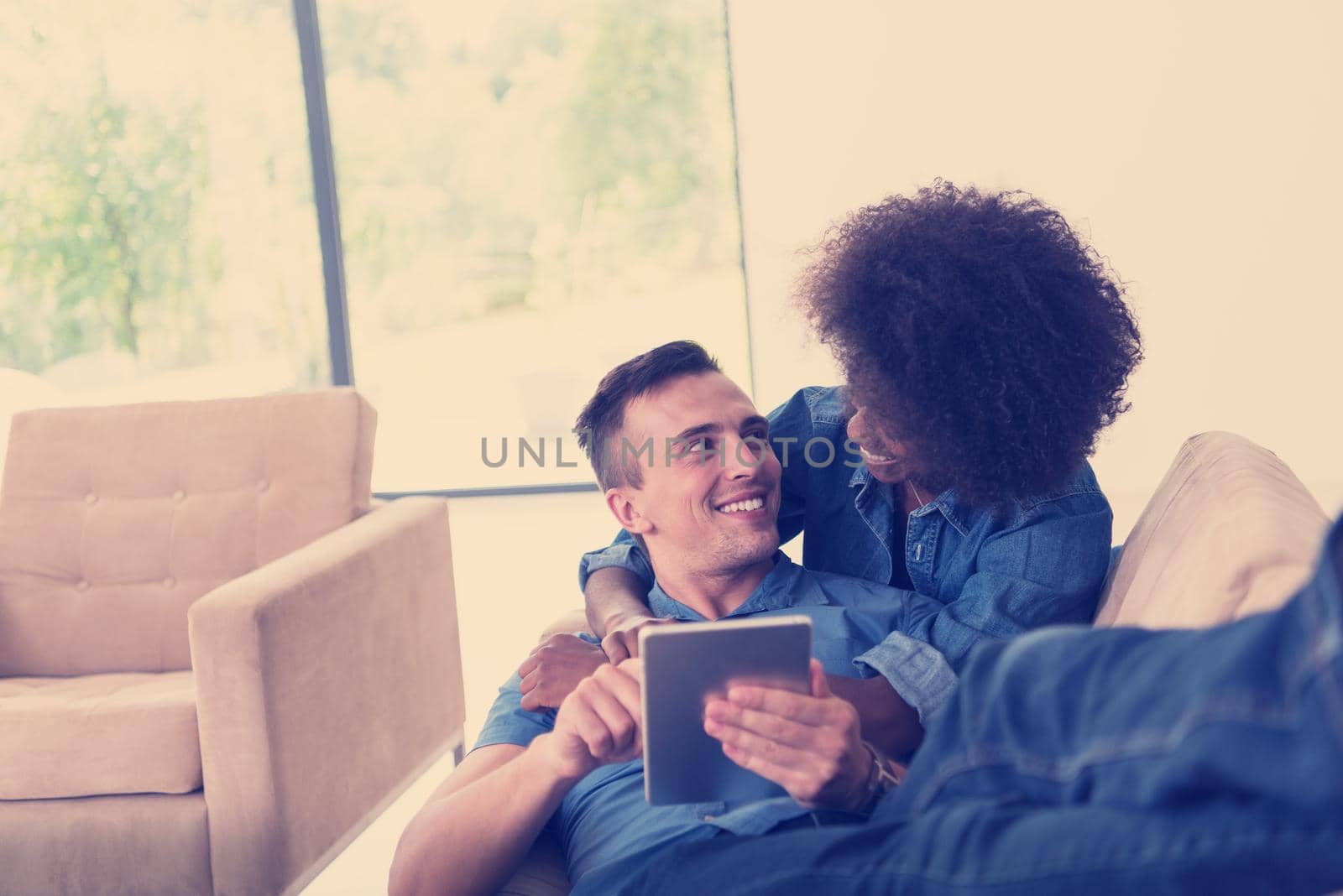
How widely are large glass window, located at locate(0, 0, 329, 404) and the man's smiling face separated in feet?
11.9

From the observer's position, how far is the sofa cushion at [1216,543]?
1.08m

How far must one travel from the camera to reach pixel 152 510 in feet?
8.91

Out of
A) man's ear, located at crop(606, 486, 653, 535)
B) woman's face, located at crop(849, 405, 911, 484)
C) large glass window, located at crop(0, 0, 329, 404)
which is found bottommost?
man's ear, located at crop(606, 486, 653, 535)

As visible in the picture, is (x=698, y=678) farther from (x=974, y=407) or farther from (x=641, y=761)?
(x=974, y=407)

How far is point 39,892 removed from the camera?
7.23 feet

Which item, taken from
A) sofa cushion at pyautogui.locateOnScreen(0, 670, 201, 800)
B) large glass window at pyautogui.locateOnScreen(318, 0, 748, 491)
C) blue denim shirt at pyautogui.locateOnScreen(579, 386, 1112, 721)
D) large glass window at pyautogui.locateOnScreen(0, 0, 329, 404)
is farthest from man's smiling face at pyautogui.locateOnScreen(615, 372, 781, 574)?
large glass window at pyautogui.locateOnScreen(0, 0, 329, 404)

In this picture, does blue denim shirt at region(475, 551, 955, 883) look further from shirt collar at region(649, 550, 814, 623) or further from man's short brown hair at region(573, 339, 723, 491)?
man's short brown hair at region(573, 339, 723, 491)

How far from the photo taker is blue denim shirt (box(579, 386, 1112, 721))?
1.53 meters

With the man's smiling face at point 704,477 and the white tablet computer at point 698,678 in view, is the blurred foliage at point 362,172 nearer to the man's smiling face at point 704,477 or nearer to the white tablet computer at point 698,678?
the man's smiling face at point 704,477

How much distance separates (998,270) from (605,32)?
143 inches

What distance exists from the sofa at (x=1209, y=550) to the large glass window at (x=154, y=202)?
4.10 metres

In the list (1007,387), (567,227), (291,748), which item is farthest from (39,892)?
(567,227)

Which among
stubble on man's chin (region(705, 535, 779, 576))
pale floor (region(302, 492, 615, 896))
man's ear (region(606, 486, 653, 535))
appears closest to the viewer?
stubble on man's chin (region(705, 535, 779, 576))

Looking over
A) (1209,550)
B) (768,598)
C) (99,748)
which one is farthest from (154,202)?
(1209,550)
